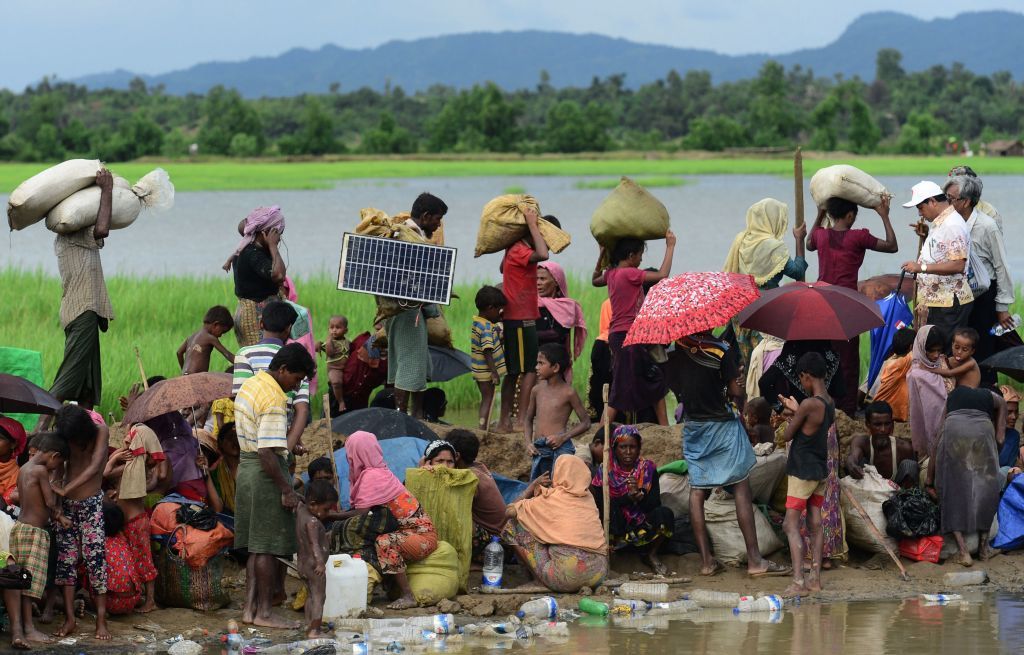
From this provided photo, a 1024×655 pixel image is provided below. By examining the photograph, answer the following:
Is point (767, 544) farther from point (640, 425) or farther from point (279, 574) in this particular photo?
point (279, 574)

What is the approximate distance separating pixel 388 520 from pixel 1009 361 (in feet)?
13.4

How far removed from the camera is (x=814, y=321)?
825cm

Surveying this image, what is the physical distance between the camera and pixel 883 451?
863cm

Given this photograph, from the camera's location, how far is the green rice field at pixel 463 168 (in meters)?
44.8

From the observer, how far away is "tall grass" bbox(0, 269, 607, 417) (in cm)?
1245

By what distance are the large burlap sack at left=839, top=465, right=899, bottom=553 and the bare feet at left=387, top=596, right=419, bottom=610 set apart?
254 cm

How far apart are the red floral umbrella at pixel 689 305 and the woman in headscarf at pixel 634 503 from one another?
0.58m

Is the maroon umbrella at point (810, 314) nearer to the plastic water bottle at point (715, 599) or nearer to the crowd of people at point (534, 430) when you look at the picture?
the crowd of people at point (534, 430)

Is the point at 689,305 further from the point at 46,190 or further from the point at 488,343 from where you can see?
the point at 46,190

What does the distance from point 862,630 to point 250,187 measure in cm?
3732

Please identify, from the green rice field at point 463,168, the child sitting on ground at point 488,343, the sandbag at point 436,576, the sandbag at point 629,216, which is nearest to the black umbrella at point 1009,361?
the sandbag at point 629,216

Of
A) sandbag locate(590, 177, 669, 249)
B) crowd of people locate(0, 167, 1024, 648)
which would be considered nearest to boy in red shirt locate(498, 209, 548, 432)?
crowd of people locate(0, 167, 1024, 648)

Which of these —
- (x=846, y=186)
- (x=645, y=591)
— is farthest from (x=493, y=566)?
(x=846, y=186)

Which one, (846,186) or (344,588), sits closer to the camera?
(344,588)
